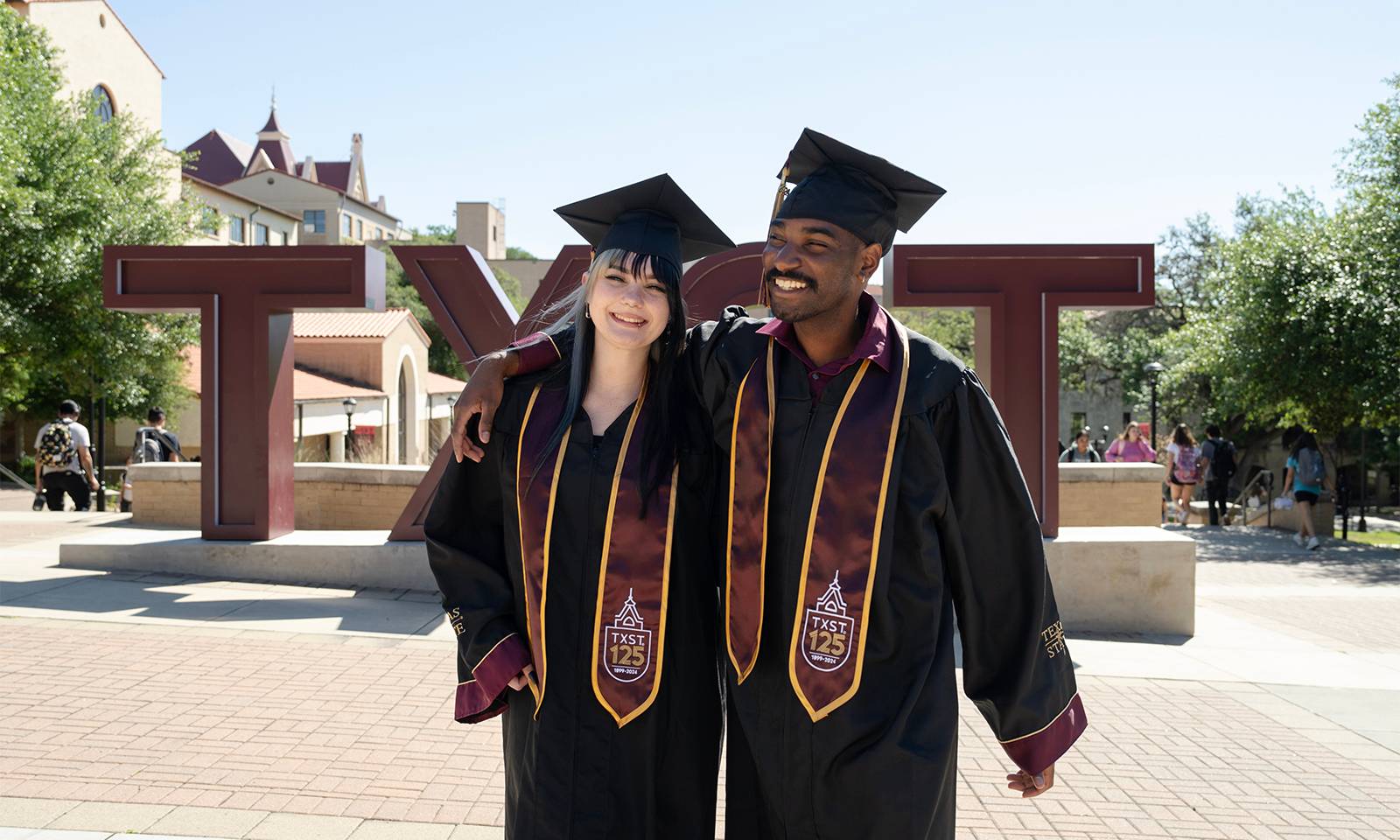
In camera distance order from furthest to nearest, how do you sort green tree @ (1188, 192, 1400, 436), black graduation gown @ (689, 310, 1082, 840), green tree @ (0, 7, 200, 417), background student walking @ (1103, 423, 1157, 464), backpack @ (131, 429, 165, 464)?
green tree @ (0, 7, 200, 417) < green tree @ (1188, 192, 1400, 436) < background student walking @ (1103, 423, 1157, 464) < backpack @ (131, 429, 165, 464) < black graduation gown @ (689, 310, 1082, 840)

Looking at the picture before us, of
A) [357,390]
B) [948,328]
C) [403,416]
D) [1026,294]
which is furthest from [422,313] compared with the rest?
[1026,294]

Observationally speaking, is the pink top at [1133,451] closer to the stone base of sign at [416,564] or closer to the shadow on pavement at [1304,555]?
the shadow on pavement at [1304,555]

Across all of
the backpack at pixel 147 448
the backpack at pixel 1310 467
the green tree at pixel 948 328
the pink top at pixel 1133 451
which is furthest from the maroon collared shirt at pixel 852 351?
the green tree at pixel 948 328

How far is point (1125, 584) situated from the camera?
796 cm

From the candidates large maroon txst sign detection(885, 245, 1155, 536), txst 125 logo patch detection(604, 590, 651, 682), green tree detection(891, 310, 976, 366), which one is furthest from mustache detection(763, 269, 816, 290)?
green tree detection(891, 310, 976, 366)

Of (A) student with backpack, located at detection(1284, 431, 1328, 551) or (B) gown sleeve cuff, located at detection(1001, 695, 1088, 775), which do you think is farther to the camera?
(A) student with backpack, located at detection(1284, 431, 1328, 551)

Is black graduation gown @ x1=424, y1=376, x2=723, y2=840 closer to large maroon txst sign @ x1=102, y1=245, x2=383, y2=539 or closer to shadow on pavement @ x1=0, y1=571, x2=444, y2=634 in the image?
shadow on pavement @ x1=0, y1=571, x2=444, y2=634

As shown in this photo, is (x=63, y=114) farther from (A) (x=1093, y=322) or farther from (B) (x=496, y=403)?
(A) (x=1093, y=322)

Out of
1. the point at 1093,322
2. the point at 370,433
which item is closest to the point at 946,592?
the point at 370,433

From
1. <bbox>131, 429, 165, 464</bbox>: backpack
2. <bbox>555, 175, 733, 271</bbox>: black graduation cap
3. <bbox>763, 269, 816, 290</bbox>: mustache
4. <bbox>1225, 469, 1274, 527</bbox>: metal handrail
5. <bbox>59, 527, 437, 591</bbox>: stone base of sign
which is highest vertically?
<bbox>555, 175, 733, 271</bbox>: black graduation cap

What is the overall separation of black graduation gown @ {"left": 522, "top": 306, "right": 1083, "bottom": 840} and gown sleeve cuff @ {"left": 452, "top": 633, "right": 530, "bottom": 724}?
20.1 inches

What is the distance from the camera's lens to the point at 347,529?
37.5ft

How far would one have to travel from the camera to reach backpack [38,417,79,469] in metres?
14.3

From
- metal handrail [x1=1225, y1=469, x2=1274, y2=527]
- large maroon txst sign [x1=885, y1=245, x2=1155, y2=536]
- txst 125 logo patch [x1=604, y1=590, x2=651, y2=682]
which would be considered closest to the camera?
txst 125 logo patch [x1=604, y1=590, x2=651, y2=682]
